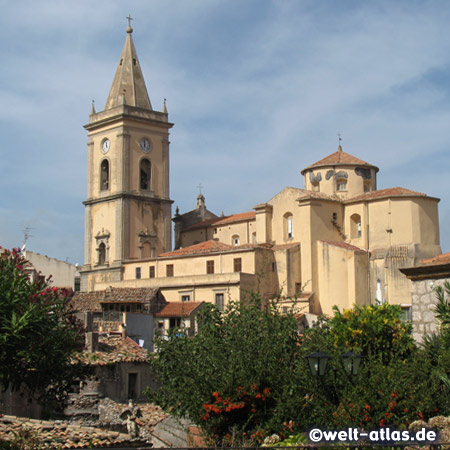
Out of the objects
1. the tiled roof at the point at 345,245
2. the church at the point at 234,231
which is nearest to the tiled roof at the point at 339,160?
the church at the point at 234,231

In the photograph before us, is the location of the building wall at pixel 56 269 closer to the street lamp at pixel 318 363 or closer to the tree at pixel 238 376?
the tree at pixel 238 376

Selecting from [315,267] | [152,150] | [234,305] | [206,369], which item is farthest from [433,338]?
[152,150]

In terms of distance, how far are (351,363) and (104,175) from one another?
52.8 meters

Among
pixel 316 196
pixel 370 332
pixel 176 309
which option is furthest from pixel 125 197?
pixel 370 332

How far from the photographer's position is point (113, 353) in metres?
32.2

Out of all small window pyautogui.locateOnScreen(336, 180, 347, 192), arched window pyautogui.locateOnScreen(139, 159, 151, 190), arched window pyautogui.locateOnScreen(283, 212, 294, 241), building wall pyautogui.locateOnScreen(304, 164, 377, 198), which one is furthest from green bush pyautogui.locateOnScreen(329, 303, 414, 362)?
arched window pyautogui.locateOnScreen(139, 159, 151, 190)

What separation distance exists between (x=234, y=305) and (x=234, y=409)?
14.3 ft

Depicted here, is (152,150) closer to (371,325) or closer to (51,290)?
(51,290)

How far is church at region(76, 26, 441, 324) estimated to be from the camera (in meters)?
50.8

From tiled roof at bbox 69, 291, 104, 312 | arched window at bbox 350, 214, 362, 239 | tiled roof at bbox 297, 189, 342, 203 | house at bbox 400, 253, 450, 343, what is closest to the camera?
house at bbox 400, 253, 450, 343

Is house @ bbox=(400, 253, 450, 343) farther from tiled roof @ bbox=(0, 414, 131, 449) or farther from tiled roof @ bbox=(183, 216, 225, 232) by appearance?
tiled roof @ bbox=(183, 216, 225, 232)

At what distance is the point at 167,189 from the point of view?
64.9 meters

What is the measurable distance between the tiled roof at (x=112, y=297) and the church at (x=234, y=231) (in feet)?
2.06

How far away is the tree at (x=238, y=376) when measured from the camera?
14.0 m
